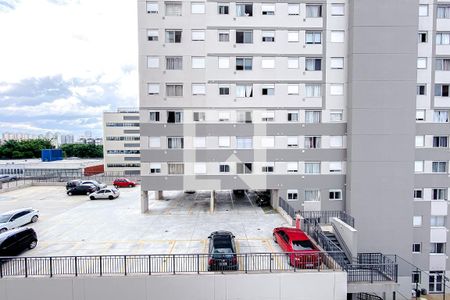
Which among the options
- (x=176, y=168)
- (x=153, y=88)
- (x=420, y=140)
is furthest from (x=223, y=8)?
(x=420, y=140)

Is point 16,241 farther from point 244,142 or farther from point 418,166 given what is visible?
point 418,166

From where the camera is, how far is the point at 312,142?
2172 centimetres

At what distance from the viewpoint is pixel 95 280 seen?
11.9 m

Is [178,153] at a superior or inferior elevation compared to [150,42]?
inferior

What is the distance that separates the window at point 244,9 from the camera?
2091 centimetres

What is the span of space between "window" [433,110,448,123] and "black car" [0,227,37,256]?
30.9 metres

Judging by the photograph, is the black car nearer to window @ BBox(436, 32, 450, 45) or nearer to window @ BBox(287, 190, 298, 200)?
window @ BBox(287, 190, 298, 200)

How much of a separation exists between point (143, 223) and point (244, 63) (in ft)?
49.8

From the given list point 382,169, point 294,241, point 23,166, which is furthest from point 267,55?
point 23,166

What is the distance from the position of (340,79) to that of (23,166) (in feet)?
192

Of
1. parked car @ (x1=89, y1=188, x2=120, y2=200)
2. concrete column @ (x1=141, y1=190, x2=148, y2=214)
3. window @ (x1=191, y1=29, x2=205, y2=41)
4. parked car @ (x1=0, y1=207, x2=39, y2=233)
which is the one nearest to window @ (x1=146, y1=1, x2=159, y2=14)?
window @ (x1=191, y1=29, x2=205, y2=41)

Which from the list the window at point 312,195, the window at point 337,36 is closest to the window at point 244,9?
the window at point 337,36

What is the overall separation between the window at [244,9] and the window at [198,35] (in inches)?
131

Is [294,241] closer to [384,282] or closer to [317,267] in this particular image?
[317,267]
